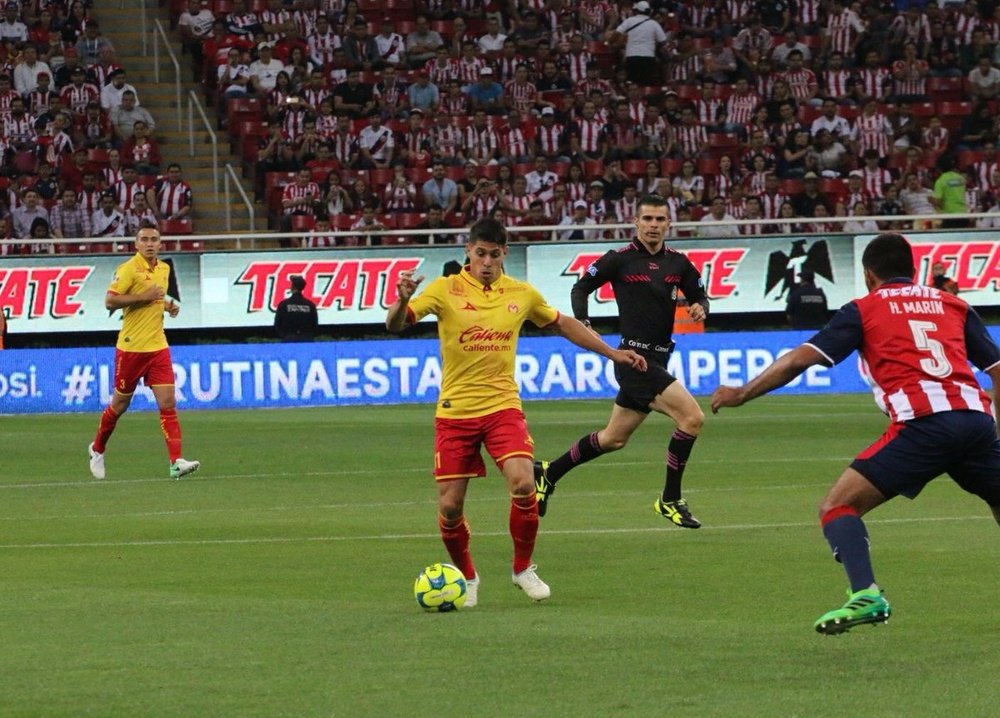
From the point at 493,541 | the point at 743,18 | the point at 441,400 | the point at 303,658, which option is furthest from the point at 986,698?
the point at 743,18

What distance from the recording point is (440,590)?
9.47 m

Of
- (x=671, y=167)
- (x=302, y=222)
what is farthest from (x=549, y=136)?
(x=302, y=222)

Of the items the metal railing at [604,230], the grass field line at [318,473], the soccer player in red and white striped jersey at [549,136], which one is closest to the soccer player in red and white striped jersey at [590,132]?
the soccer player in red and white striped jersey at [549,136]

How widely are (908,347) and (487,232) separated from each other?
2527 millimetres

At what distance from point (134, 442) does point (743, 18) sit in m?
17.6

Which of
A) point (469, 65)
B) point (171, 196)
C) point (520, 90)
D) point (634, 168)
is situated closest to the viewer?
point (171, 196)

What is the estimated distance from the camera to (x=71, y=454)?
836 inches

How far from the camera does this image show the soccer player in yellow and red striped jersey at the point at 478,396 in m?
9.79

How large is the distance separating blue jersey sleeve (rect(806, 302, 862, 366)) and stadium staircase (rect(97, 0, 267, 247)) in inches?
966

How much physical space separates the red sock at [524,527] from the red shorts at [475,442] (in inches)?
9.5

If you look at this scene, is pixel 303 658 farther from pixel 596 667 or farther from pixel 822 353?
pixel 822 353

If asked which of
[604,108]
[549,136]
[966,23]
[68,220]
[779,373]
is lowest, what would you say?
[68,220]

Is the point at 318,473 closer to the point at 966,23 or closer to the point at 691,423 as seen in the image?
the point at 691,423

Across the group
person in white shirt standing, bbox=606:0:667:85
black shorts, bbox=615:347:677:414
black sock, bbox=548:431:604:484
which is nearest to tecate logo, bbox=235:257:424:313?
person in white shirt standing, bbox=606:0:667:85
